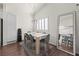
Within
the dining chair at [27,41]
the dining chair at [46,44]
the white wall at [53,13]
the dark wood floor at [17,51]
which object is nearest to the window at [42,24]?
the white wall at [53,13]

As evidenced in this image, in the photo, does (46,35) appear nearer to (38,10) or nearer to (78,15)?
(38,10)

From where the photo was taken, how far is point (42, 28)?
1849 millimetres

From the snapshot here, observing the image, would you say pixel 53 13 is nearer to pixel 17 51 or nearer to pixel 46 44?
pixel 46 44

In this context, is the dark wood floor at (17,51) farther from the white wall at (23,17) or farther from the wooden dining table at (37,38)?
the white wall at (23,17)

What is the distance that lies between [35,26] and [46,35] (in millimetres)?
288

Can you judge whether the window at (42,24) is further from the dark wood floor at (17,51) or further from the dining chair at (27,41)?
the dark wood floor at (17,51)

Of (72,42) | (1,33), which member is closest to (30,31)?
(1,33)

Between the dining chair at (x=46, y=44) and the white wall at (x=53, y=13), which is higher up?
the white wall at (x=53, y=13)

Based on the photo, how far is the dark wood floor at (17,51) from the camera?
171cm

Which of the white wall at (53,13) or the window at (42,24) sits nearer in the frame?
the white wall at (53,13)

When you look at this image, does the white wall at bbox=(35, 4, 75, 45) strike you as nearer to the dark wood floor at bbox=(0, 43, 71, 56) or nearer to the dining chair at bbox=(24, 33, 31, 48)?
the dark wood floor at bbox=(0, 43, 71, 56)

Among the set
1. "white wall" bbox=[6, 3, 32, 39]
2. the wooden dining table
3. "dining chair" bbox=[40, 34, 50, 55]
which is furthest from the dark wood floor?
"white wall" bbox=[6, 3, 32, 39]

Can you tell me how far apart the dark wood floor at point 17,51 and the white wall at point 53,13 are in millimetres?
169

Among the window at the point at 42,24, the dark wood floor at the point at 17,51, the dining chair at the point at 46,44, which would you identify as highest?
the window at the point at 42,24
